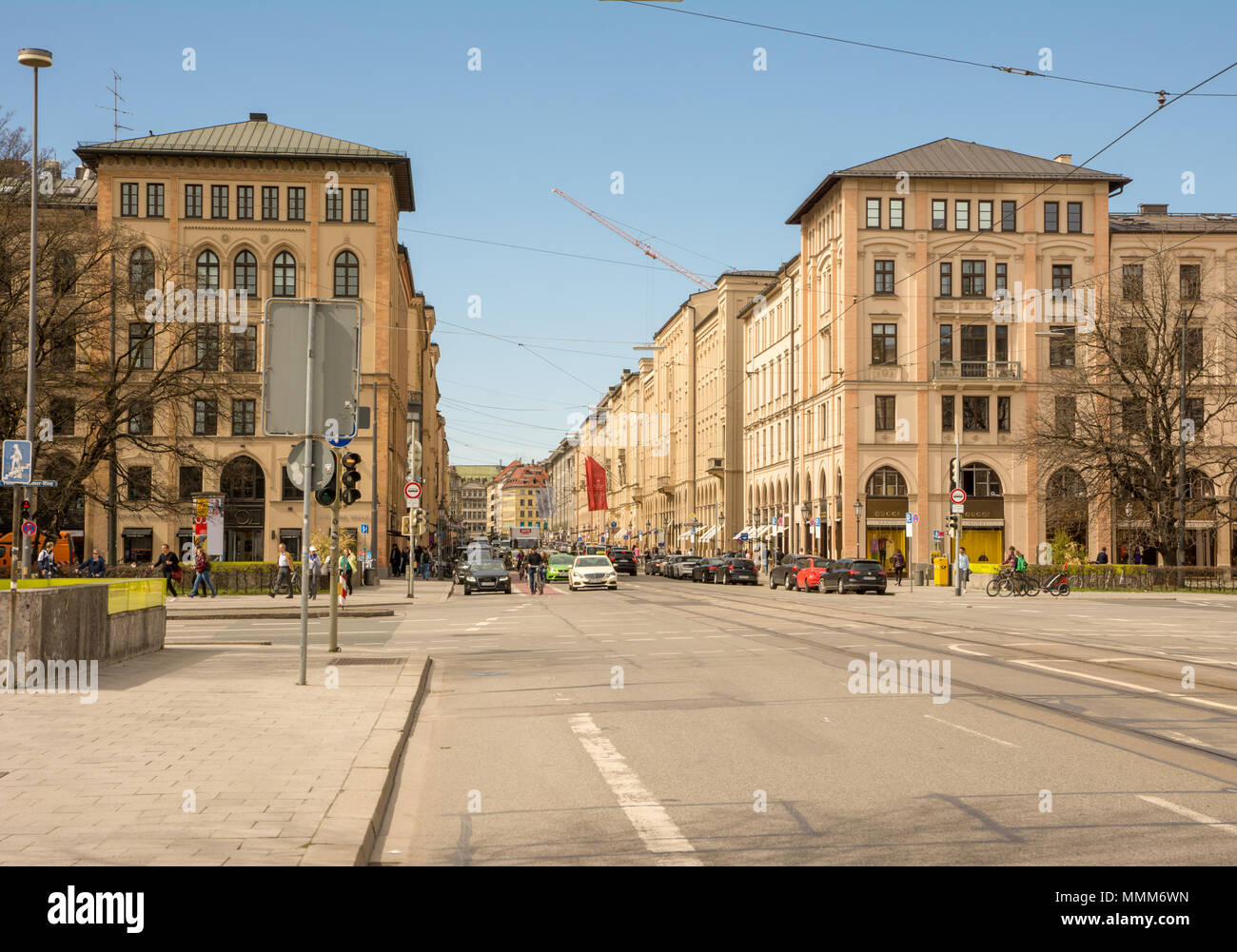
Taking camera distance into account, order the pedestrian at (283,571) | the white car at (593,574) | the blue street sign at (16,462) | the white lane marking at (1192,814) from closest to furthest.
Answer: the white lane marking at (1192,814) → the blue street sign at (16,462) → the pedestrian at (283,571) → the white car at (593,574)

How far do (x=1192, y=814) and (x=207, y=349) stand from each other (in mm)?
43039

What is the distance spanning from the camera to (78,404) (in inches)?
1638

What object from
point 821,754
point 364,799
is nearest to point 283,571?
point 821,754

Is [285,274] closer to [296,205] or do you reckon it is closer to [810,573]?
[296,205]

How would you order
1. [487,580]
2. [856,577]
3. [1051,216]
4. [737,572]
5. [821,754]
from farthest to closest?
[1051,216] → [737,572] → [487,580] → [856,577] → [821,754]

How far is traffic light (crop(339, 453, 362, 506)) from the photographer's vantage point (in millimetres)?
20852

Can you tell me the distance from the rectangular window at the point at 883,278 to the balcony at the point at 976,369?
4.81 metres

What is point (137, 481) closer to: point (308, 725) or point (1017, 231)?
point (308, 725)

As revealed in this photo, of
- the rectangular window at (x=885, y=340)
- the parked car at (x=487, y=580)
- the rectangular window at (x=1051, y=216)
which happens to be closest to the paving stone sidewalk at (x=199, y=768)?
the parked car at (x=487, y=580)

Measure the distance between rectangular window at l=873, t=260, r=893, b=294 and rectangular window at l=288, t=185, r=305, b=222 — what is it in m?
31.6

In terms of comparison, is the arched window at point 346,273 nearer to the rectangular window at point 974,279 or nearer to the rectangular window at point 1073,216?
the rectangular window at point 974,279

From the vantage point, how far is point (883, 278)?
223 ft

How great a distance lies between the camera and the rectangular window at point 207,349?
148 feet

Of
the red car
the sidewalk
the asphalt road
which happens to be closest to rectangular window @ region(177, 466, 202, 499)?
the sidewalk
